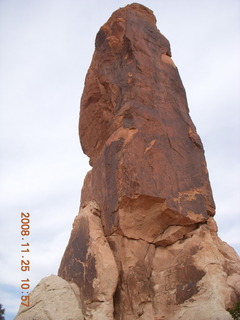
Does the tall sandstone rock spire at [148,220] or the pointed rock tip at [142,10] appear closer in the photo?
the tall sandstone rock spire at [148,220]

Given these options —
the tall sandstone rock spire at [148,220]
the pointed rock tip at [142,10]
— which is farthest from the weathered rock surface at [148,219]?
the pointed rock tip at [142,10]

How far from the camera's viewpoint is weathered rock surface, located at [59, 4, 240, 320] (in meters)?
7.59

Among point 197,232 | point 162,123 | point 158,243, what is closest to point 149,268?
point 158,243

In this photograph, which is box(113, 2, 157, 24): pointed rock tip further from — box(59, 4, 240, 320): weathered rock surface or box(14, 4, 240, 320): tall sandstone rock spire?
box(14, 4, 240, 320): tall sandstone rock spire

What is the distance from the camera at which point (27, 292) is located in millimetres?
8586

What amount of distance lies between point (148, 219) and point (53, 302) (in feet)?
9.50

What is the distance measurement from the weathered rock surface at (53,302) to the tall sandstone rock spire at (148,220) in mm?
234

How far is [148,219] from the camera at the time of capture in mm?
8469

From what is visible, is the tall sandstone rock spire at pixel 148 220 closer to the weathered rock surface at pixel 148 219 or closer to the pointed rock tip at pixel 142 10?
the weathered rock surface at pixel 148 219

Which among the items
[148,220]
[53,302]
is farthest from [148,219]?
[53,302]

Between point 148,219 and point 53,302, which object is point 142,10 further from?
point 53,302

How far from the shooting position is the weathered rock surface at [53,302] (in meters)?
7.47

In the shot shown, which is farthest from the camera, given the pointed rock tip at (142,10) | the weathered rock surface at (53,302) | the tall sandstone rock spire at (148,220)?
the pointed rock tip at (142,10)

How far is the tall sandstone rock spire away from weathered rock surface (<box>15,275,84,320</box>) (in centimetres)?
23
